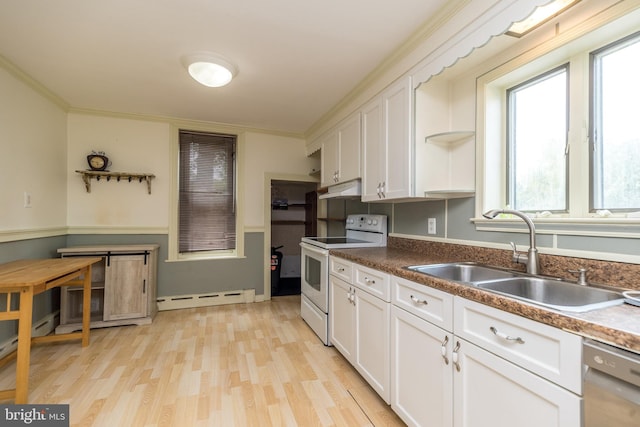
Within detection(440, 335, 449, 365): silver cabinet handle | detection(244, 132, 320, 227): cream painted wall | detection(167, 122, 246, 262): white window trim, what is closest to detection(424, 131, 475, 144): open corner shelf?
detection(440, 335, 449, 365): silver cabinet handle

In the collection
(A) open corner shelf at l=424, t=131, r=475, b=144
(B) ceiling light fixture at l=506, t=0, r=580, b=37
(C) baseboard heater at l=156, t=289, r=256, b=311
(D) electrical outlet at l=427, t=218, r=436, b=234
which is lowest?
(C) baseboard heater at l=156, t=289, r=256, b=311

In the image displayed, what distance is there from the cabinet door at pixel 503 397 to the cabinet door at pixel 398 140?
3.76 feet

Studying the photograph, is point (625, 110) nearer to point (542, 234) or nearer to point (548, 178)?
point (548, 178)

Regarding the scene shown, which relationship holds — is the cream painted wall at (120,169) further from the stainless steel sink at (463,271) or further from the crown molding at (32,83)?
the stainless steel sink at (463,271)

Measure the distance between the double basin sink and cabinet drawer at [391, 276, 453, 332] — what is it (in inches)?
3.8

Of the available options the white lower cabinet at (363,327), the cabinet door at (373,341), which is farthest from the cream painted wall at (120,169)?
the cabinet door at (373,341)

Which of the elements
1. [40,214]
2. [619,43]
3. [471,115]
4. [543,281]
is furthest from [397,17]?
[40,214]

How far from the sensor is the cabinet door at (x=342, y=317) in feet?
7.07

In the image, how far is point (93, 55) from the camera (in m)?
2.20

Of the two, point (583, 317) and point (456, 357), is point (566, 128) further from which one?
point (456, 357)

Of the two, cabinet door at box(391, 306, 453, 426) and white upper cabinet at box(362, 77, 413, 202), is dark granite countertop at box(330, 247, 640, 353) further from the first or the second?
white upper cabinet at box(362, 77, 413, 202)

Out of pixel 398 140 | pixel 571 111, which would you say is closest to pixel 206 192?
pixel 398 140

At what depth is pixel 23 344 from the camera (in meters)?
1.75

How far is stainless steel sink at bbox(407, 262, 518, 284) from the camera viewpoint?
1658 millimetres
